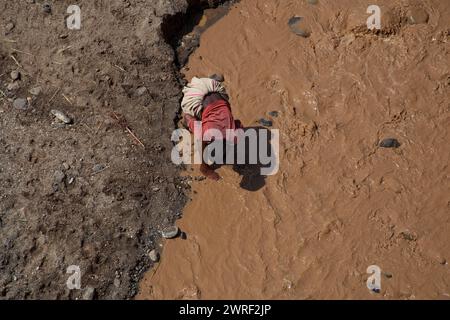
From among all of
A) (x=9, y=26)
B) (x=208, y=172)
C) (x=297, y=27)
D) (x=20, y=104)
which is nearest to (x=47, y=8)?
(x=9, y=26)

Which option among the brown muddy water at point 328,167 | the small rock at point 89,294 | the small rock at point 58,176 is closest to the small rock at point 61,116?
the small rock at point 58,176

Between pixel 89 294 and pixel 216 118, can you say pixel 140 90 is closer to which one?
pixel 216 118

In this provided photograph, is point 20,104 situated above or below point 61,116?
above

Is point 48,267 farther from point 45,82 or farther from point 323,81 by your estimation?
point 323,81

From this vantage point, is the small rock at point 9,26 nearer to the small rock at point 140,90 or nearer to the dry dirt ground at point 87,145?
the dry dirt ground at point 87,145

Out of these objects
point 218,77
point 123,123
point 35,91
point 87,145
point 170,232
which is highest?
point 218,77

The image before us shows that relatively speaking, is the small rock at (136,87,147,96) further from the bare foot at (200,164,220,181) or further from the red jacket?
the red jacket
